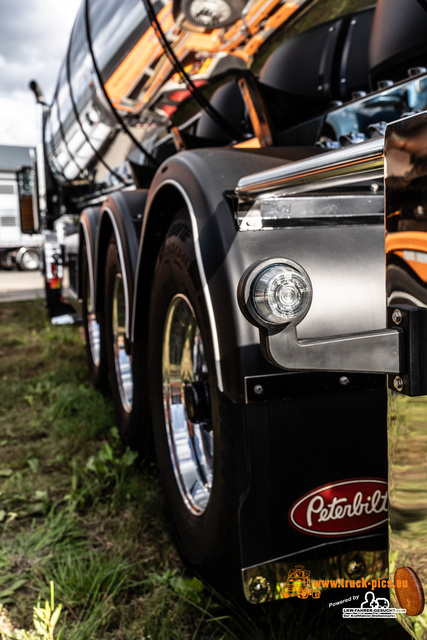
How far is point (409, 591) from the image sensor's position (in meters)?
0.78

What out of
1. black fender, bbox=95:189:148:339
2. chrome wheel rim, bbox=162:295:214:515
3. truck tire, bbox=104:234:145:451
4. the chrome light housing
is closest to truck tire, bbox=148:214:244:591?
chrome wheel rim, bbox=162:295:214:515

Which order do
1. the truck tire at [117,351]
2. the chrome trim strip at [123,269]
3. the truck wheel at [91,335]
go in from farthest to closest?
1. the truck wheel at [91,335]
2. the truck tire at [117,351]
3. the chrome trim strip at [123,269]

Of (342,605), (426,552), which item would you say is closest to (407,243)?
(426,552)

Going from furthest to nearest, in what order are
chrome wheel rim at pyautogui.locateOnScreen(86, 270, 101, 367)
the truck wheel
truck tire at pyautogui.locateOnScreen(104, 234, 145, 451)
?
1. chrome wheel rim at pyautogui.locateOnScreen(86, 270, 101, 367)
2. the truck wheel
3. truck tire at pyautogui.locateOnScreen(104, 234, 145, 451)

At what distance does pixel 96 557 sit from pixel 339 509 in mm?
929

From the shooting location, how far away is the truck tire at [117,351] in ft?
8.20

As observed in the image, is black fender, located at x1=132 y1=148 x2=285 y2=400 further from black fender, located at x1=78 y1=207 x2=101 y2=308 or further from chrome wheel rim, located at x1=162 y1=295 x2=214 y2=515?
black fender, located at x1=78 y1=207 x2=101 y2=308

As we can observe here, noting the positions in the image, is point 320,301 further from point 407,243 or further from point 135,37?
point 135,37

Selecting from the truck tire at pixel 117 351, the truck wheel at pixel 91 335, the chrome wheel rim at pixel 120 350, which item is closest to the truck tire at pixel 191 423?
the truck tire at pixel 117 351

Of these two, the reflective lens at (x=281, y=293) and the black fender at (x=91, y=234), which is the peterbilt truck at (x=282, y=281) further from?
the black fender at (x=91, y=234)

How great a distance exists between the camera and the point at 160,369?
189 cm

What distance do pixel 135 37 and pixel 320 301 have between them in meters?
1.53

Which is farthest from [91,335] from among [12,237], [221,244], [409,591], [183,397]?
[12,237]

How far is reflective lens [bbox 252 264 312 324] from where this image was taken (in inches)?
33.1
